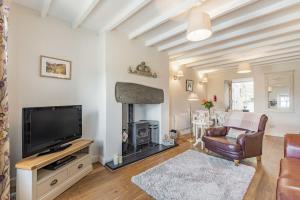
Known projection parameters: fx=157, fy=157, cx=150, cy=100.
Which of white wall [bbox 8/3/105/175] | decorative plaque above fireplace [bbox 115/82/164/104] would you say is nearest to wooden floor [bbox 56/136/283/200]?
white wall [bbox 8/3/105/175]

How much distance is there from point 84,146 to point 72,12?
7.07ft

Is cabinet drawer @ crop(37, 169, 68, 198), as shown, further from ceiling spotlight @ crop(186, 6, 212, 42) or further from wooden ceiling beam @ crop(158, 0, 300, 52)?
wooden ceiling beam @ crop(158, 0, 300, 52)

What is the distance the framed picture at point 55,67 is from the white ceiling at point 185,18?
68cm

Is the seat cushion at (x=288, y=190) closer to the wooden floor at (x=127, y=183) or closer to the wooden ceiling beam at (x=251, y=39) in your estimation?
the wooden floor at (x=127, y=183)

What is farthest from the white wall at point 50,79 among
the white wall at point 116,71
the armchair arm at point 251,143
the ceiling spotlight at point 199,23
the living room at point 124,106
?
the armchair arm at point 251,143

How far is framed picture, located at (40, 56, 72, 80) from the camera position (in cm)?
249

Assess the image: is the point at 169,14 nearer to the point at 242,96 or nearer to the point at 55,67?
the point at 55,67

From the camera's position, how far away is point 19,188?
1754mm

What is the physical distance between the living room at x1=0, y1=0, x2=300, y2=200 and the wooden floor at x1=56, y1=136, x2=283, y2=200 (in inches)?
0.7

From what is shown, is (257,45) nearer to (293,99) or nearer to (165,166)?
(293,99)

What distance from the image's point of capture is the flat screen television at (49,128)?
6.23ft

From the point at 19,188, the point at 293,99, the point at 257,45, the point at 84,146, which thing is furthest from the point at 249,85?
the point at 19,188

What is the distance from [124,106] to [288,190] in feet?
10.1

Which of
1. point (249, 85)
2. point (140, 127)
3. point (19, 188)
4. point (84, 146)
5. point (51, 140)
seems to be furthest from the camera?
point (249, 85)
